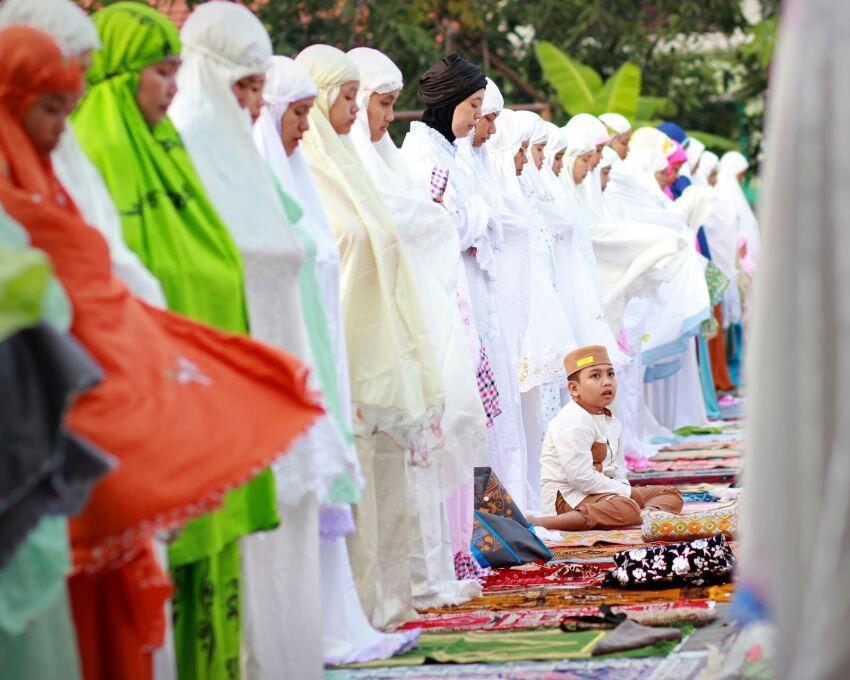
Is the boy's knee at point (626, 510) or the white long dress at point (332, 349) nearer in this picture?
the white long dress at point (332, 349)

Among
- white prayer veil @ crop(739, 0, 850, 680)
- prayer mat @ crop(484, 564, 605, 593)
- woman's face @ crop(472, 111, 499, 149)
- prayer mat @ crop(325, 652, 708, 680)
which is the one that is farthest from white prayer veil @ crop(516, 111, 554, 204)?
white prayer veil @ crop(739, 0, 850, 680)

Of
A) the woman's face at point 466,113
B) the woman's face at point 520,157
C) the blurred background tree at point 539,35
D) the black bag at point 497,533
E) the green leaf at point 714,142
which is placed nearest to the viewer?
the black bag at point 497,533

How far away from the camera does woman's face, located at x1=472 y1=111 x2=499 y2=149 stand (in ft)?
26.0

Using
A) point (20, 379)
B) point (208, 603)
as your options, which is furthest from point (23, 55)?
point (208, 603)

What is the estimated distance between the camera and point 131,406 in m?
3.45

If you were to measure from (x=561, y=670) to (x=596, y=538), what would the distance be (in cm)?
264

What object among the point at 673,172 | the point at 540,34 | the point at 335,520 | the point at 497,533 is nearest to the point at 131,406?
the point at 335,520

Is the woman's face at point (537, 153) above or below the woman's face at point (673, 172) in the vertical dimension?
below

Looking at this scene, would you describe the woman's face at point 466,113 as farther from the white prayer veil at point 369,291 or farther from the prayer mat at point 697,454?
the prayer mat at point 697,454

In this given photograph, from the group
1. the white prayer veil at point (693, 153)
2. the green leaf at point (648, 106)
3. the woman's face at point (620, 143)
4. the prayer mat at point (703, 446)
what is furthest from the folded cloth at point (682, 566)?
the green leaf at point (648, 106)

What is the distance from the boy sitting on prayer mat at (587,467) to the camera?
7887 mm

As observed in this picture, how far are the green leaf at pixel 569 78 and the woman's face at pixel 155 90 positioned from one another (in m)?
13.7

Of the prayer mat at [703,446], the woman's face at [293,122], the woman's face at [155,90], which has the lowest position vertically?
the prayer mat at [703,446]

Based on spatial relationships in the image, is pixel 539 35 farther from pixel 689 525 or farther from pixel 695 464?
pixel 689 525
